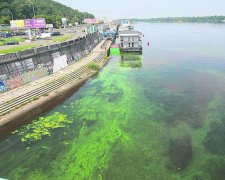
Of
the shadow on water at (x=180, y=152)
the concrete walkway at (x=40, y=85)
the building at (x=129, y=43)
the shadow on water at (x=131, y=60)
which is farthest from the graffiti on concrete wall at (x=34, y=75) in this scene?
the building at (x=129, y=43)

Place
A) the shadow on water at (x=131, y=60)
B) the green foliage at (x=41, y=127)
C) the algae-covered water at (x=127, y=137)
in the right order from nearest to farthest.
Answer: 1. the algae-covered water at (x=127, y=137)
2. the green foliage at (x=41, y=127)
3. the shadow on water at (x=131, y=60)

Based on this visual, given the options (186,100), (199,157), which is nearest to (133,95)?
(186,100)

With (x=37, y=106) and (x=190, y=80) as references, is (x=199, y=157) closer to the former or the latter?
(x=37, y=106)

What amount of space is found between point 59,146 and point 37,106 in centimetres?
1209

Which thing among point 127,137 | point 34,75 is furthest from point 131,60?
point 127,137

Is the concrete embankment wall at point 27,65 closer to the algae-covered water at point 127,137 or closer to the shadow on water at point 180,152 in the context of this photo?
the algae-covered water at point 127,137

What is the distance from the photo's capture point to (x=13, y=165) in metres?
23.4

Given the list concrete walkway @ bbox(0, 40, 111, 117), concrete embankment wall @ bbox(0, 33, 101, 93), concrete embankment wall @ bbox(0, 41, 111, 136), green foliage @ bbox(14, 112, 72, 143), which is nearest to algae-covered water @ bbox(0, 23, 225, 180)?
green foliage @ bbox(14, 112, 72, 143)

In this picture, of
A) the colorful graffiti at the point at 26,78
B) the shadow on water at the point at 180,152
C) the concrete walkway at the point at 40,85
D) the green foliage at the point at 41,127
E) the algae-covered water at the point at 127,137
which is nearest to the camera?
the algae-covered water at the point at 127,137

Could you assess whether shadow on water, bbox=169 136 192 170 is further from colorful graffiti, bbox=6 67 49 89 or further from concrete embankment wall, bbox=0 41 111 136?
colorful graffiti, bbox=6 67 49 89

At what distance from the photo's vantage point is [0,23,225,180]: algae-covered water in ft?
73.0

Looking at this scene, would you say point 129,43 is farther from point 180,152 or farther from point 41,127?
point 180,152

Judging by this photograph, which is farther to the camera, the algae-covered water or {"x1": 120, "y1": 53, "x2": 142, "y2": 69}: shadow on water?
{"x1": 120, "y1": 53, "x2": 142, "y2": 69}: shadow on water

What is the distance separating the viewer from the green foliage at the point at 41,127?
28125 mm
